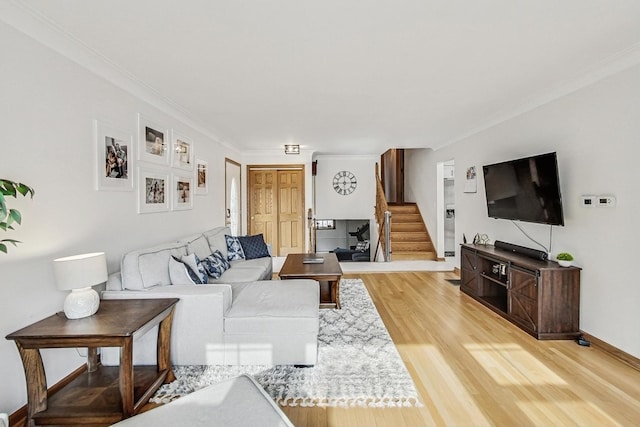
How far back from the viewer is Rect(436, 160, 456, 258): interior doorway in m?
6.76

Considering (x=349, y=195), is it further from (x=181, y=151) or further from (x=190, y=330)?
(x=190, y=330)

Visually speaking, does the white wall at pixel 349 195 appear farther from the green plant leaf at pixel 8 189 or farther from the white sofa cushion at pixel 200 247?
the green plant leaf at pixel 8 189

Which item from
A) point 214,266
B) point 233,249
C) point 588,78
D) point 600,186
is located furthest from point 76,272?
point 588,78

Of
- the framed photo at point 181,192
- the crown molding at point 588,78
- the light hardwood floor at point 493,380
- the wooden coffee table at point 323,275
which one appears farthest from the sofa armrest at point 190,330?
the crown molding at point 588,78

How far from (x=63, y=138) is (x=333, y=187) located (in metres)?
6.55

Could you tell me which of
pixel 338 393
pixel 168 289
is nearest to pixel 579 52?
pixel 338 393

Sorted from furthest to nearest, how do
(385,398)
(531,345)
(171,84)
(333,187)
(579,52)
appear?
(333,187) → (171,84) → (531,345) → (579,52) → (385,398)

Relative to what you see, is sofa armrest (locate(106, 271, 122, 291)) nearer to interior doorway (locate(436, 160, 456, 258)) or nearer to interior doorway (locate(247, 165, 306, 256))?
interior doorway (locate(247, 165, 306, 256))

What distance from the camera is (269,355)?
252cm

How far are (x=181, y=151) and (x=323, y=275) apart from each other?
7.86 ft

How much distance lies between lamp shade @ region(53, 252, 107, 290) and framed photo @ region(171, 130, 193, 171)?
6.94 feet

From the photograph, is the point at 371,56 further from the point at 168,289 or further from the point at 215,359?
the point at 215,359

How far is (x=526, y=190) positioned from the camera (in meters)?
3.47

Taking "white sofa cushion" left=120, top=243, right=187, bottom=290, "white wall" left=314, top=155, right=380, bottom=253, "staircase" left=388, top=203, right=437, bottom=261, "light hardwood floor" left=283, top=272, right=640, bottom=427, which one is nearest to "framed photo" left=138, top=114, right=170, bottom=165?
"white sofa cushion" left=120, top=243, right=187, bottom=290
